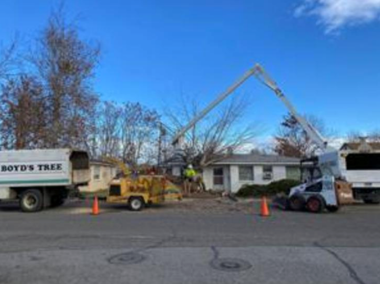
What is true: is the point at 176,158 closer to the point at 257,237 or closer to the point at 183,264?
the point at 257,237

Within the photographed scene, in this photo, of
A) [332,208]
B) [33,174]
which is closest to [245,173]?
[332,208]

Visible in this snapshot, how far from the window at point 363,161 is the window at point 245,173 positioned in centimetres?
1218

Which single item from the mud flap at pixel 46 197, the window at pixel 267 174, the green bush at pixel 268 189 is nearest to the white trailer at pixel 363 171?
the green bush at pixel 268 189

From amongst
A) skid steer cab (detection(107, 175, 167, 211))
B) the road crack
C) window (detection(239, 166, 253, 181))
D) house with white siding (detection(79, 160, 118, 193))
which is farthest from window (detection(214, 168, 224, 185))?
the road crack

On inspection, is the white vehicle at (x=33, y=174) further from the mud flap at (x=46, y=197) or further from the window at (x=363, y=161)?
the window at (x=363, y=161)

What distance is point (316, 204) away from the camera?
19.9m

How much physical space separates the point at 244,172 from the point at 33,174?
18852 mm

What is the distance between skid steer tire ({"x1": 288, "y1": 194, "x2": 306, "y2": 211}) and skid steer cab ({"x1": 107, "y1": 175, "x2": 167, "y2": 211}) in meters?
5.99

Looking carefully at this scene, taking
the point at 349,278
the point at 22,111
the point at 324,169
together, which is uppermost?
the point at 22,111

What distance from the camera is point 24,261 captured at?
877cm

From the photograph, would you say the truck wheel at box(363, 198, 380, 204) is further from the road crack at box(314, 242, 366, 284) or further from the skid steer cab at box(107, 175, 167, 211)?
the road crack at box(314, 242, 366, 284)

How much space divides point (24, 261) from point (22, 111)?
24.5 m

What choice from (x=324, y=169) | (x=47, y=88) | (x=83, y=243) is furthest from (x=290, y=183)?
(x=83, y=243)

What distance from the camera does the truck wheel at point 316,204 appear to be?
19766 millimetres
